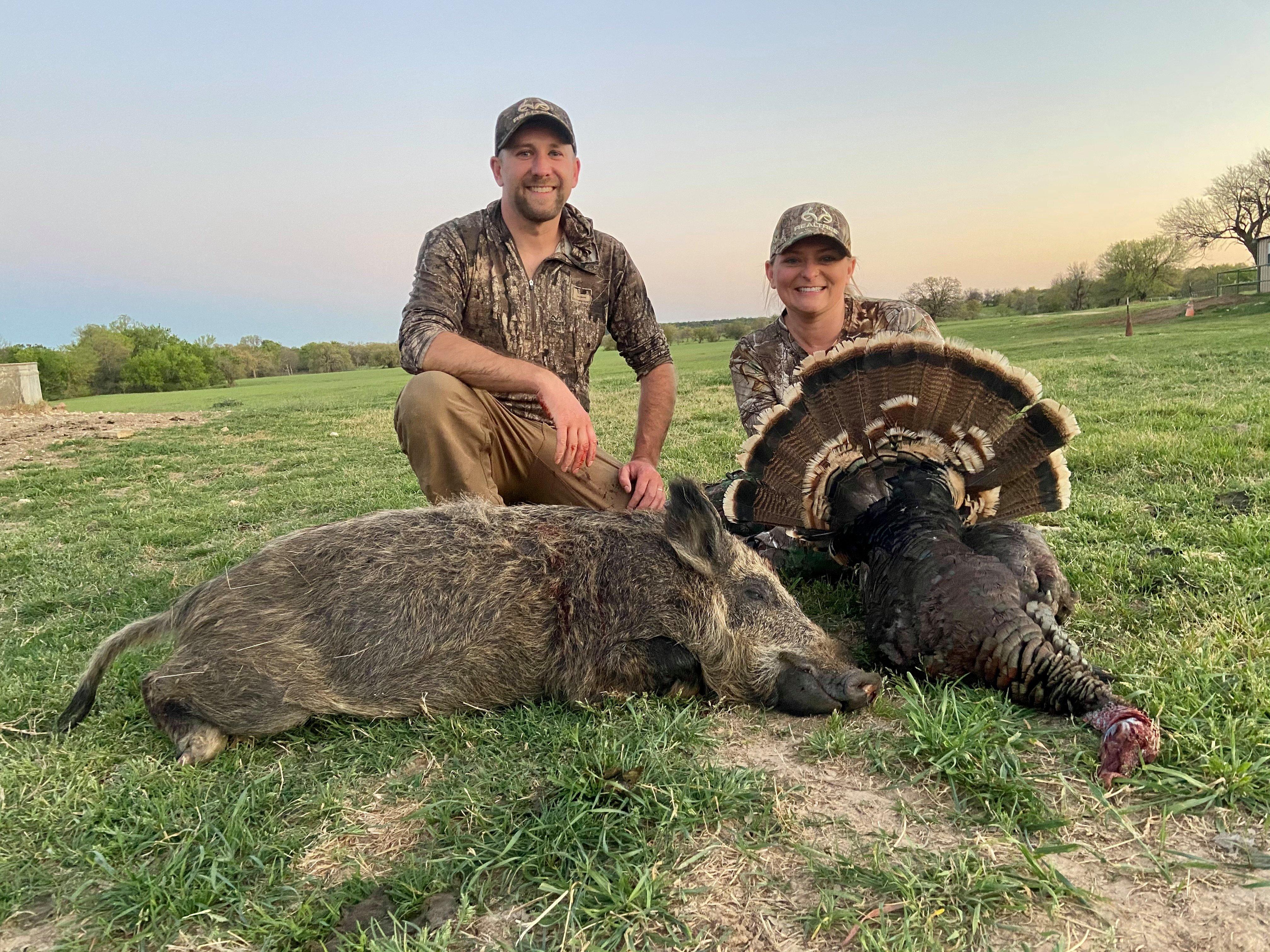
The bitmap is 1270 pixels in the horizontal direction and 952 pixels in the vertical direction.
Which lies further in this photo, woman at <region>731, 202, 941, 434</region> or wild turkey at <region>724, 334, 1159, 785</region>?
woman at <region>731, 202, 941, 434</region>

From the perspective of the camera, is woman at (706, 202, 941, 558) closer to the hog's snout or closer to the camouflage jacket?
the camouflage jacket

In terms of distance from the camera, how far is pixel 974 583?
3.35m

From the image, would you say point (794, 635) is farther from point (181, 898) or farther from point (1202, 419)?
point (1202, 419)

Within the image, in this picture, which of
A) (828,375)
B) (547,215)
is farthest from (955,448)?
(547,215)

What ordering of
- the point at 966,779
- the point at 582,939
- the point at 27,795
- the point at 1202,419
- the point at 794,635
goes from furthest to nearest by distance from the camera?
1. the point at 1202,419
2. the point at 794,635
3. the point at 27,795
4. the point at 966,779
5. the point at 582,939

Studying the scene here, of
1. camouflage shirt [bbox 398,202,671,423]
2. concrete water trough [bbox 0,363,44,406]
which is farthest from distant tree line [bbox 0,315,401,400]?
camouflage shirt [bbox 398,202,671,423]

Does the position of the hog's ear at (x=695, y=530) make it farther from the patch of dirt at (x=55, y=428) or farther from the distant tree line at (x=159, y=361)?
the distant tree line at (x=159, y=361)

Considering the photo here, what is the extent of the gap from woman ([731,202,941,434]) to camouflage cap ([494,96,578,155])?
6.00ft

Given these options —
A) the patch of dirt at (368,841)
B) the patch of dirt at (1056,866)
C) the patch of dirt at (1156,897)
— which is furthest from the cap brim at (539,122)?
the patch of dirt at (1156,897)

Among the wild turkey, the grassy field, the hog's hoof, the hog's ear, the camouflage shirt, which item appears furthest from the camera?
the camouflage shirt

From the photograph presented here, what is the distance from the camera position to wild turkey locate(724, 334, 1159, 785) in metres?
3.32

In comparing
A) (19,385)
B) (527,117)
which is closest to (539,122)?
(527,117)

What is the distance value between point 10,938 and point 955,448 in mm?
4671

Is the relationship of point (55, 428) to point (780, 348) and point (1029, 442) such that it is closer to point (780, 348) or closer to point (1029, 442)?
point (780, 348)
